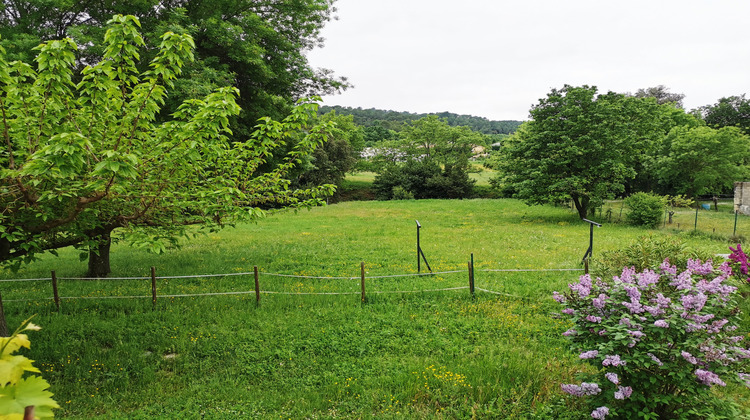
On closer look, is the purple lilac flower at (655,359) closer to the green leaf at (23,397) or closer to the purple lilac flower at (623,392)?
the purple lilac flower at (623,392)

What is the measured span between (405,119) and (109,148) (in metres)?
120

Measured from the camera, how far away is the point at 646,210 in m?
25.8

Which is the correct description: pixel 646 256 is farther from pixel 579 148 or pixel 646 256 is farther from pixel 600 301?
pixel 579 148

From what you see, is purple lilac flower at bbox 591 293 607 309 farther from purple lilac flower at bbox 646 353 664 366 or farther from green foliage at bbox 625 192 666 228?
green foliage at bbox 625 192 666 228

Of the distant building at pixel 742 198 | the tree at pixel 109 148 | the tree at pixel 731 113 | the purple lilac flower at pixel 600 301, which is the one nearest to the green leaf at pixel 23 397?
the tree at pixel 109 148

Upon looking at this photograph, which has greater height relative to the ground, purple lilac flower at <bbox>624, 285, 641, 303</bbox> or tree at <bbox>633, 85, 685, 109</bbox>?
tree at <bbox>633, 85, 685, 109</bbox>

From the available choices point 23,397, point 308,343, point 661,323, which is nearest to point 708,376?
point 661,323

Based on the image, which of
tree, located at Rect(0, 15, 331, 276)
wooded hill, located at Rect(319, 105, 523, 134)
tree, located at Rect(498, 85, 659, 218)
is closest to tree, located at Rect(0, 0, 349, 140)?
tree, located at Rect(0, 15, 331, 276)

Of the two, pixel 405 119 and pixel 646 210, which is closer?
pixel 646 210

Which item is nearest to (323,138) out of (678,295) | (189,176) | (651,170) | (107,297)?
(189,176)

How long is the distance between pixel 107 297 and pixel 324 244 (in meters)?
10.1

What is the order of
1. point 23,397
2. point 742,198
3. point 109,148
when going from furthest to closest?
point 742,198, point 109,148, point 23,397

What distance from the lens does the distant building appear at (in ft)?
110

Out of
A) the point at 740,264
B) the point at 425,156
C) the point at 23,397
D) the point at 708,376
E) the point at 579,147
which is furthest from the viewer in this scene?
the point at 425,156
